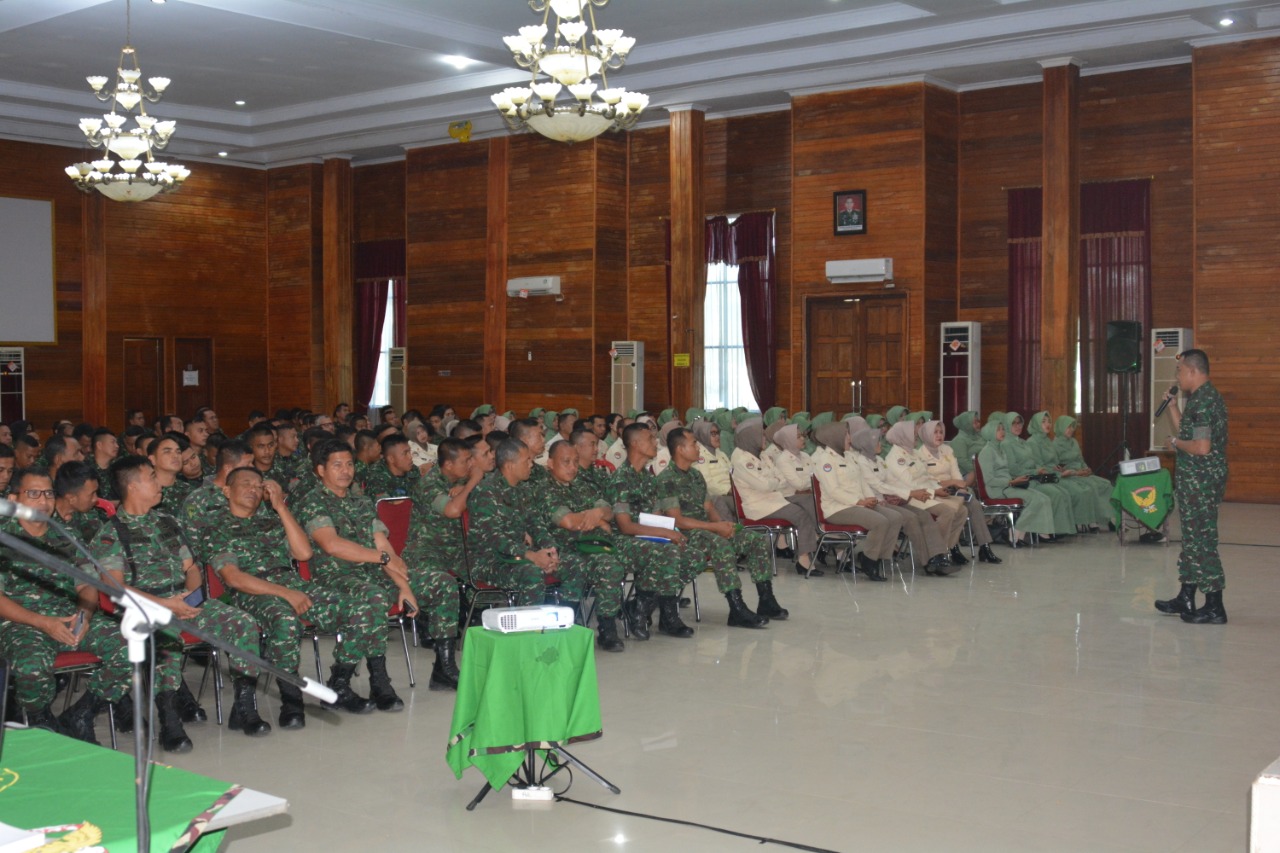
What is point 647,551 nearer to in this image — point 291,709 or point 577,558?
point 577,558

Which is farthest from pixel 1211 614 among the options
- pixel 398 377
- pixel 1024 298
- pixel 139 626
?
pixel 398 377

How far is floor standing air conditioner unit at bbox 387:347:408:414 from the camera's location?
19086mm

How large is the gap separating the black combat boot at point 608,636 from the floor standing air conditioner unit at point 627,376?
375 inches

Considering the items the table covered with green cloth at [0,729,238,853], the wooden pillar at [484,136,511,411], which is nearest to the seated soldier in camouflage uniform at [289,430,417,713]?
the table covered with green cloth at [0,729,238,853]

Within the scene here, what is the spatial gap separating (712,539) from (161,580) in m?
3.24

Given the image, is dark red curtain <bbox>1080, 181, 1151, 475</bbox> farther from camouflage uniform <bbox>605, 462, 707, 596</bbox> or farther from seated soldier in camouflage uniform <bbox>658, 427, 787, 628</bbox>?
camouflage uniform <bbox>605, 462, 707, 596</bbox>

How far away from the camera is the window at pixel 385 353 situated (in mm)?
19859

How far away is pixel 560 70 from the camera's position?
9.03 m

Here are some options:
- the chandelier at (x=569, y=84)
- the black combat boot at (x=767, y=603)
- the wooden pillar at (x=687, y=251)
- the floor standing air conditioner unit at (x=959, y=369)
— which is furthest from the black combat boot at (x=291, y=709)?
the wooden pillar at (x=687, y=251)

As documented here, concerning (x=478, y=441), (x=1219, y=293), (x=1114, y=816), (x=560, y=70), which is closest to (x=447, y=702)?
(x=478, y=441)

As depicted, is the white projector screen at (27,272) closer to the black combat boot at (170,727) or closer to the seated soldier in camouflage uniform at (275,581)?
the seated soldier in camouflage uniform at (275,581)

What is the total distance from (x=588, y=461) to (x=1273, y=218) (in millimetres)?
8497

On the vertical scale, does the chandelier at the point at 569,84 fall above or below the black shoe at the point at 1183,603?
above

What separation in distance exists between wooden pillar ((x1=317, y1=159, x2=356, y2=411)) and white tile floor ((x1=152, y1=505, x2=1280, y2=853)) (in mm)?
13148
